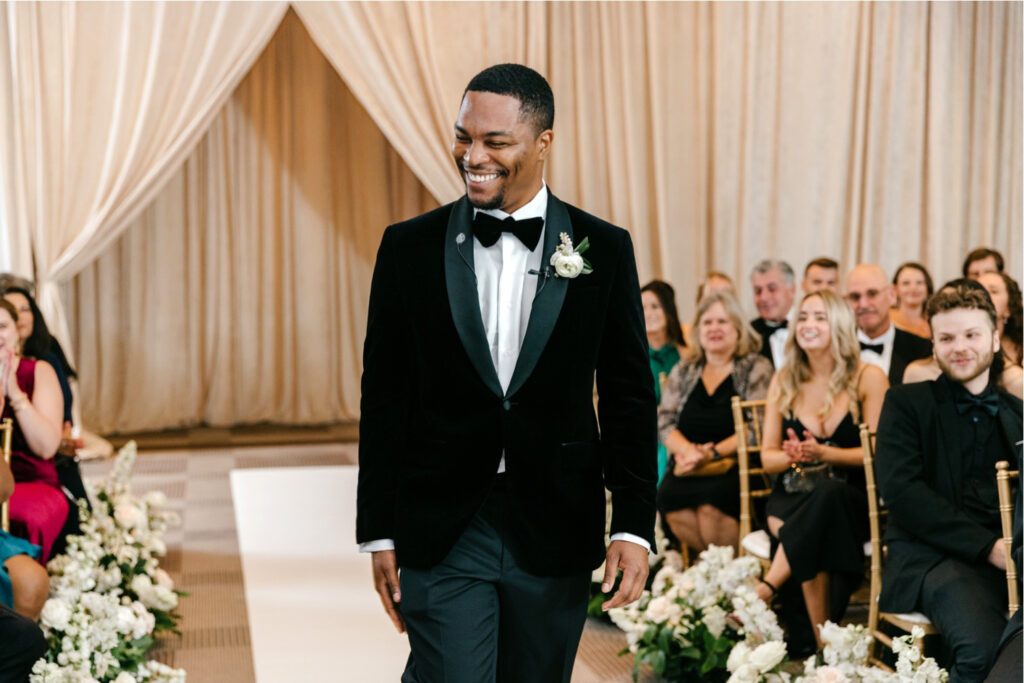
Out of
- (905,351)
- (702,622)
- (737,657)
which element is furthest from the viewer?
(905,351)

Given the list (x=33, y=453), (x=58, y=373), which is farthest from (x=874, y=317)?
(x=33, y=453)

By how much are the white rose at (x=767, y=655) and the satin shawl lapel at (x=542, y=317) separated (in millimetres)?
1772

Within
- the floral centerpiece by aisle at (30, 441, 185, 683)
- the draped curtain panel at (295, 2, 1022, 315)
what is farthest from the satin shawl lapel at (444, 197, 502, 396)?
the draped curtain panel at (295, 2, 1022, 315)

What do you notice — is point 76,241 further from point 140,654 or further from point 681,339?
point 140,654

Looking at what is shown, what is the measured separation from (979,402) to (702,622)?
3.69 ft

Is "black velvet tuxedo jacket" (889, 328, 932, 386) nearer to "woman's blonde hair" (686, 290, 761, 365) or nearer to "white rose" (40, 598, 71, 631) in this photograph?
"woman's blonde hair" (686, 290, 761, 365)

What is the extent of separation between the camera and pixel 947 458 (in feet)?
12.1

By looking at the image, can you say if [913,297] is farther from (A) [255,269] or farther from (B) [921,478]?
(A) [255,269]

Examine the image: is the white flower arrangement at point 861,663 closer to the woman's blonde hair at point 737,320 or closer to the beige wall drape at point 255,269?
the woman's blonde hair at point 737,320

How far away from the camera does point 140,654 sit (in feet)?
12.7

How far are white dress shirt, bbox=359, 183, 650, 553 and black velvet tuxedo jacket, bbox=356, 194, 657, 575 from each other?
26 millimetres

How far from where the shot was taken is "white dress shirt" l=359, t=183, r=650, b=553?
2.15 meters

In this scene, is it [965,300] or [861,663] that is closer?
[861,663]

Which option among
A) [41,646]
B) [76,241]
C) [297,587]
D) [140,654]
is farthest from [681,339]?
[76,241]
